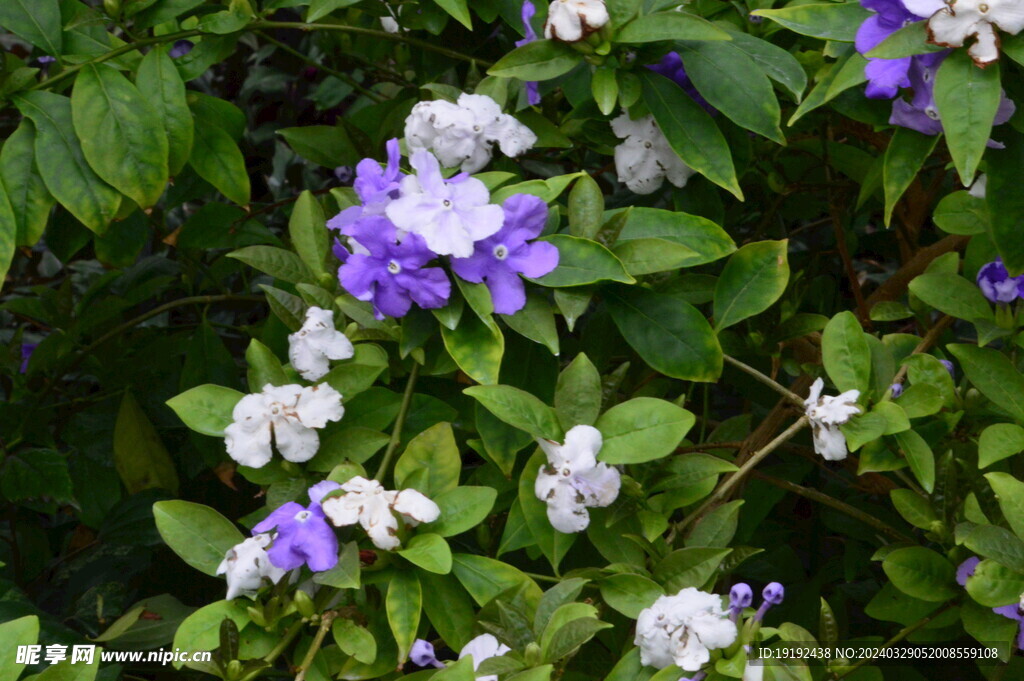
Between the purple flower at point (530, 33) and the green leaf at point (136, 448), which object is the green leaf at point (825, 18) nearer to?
the purple flower at point (530, 33)

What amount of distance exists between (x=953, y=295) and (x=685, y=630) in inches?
21.6

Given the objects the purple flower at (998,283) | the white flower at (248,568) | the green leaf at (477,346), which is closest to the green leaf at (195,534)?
the white flower at (248,568)

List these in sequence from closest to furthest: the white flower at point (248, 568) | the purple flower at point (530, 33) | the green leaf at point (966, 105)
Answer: the green leaf at point (966, 105)
the white flower at point (248, 568)
the purple flower at point (530, 33)

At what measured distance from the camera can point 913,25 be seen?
2.89 ft

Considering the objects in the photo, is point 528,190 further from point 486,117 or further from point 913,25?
point 913,25

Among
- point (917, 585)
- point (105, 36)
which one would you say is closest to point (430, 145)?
point (105, 36)

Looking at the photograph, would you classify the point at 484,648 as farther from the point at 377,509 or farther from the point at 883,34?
the point at 883,34

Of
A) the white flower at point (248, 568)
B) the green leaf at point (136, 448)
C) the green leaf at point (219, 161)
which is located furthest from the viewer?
the green leaf at point (136, 448)

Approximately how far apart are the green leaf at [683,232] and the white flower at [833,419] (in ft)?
0.60

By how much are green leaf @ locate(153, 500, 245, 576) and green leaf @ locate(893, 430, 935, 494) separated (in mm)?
669

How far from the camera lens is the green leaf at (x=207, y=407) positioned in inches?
40.9

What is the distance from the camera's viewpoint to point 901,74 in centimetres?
96

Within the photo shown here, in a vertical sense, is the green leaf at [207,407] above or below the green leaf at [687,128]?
below

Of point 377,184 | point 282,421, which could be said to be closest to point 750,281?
point 377,184
